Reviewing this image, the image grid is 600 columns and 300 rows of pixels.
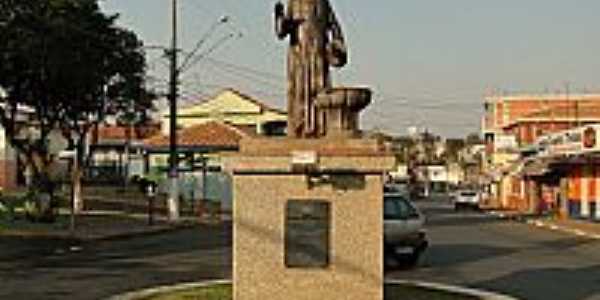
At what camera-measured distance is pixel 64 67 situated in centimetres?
3331

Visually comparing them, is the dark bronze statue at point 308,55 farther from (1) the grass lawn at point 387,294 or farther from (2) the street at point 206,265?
(2) the street at point 206,265

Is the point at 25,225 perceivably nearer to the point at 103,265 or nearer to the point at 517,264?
the point at 103,265

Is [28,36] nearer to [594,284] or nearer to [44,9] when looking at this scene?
[44,9]

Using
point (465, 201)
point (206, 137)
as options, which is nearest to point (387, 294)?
point (465, 201)

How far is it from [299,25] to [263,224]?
239 centimetres

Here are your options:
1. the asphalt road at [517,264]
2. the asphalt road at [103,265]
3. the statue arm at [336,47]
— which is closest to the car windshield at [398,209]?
the asphalt road at [517,264]

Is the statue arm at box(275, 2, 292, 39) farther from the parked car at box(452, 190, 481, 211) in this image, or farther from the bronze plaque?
the parked car at box(452, 190, 481, 211)

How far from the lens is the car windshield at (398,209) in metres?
21.9

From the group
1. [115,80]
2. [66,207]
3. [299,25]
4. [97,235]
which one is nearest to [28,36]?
[97,235]

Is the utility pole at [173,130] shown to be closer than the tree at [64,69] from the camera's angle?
No

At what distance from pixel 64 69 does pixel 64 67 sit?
8 centimetres

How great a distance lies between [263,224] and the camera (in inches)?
469

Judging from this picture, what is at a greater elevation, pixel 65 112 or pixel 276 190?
pixel 65 112

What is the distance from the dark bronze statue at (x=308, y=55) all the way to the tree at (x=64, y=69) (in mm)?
20869
